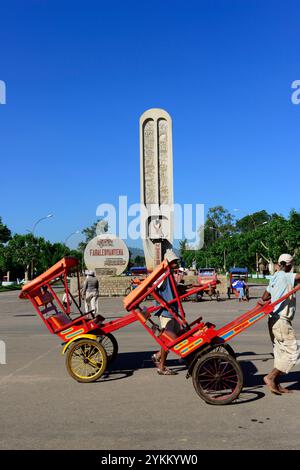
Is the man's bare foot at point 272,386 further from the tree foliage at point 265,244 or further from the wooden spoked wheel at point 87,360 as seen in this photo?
the tree foliage at point 265,244

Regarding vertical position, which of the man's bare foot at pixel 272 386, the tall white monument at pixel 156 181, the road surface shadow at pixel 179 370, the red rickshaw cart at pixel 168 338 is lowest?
the road surface shadow at pixel 179 370

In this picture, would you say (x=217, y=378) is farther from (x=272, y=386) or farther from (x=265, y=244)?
(x=265, y=244)

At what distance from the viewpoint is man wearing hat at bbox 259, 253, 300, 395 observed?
6195mm

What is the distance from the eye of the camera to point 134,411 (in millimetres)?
5730

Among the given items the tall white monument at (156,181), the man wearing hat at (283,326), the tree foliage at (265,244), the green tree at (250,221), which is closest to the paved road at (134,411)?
the man wearing hat at (283,326)

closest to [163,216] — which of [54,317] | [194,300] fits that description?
[194,300]

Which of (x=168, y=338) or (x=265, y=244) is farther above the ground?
(x=265, y=244)

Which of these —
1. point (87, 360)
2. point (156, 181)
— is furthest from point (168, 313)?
point (156, 181)

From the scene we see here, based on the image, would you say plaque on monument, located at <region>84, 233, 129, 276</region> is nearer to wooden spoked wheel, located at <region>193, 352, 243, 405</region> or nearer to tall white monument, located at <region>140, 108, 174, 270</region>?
tall white monument, located at <region>140, 108, 174, 270</region>

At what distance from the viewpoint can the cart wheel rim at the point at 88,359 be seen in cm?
723

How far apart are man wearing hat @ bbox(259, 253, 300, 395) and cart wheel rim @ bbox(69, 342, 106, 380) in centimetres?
239

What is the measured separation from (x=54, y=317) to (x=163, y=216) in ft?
87.9

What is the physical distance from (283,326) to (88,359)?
2.83 metres

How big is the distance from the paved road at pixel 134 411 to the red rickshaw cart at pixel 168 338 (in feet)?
0.77
